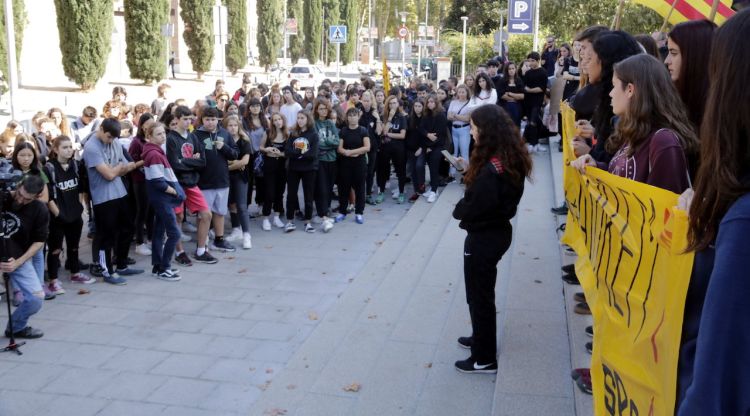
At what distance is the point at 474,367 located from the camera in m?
5.71

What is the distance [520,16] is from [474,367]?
653 inches

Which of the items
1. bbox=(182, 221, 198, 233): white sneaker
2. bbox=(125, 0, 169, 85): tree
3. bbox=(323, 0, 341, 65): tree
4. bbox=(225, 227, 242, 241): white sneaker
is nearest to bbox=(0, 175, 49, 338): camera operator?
bbox=(225, 227, 242, 241): white sneaker

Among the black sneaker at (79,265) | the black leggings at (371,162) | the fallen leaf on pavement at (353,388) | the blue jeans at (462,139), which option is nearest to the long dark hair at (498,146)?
the fallen leaf on pavement at (353,388)

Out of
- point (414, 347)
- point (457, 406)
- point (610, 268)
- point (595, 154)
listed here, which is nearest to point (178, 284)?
point (414, 347)

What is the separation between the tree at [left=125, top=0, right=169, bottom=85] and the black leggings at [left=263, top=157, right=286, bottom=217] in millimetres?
25448

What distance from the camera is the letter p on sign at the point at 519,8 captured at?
66.9 feet

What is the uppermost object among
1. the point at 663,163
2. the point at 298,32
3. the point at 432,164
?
the point at 298,32

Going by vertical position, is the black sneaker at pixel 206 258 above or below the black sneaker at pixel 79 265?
below

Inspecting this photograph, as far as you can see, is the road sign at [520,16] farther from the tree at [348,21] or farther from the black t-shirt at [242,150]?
the tree at [348,21]

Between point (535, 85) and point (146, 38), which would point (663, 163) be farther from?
point (146, 38)

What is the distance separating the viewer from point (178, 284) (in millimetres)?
8945

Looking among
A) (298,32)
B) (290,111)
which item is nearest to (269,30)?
(298,32)

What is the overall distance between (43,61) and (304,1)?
27.9 metres

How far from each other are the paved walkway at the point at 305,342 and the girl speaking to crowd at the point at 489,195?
2.59 ft
